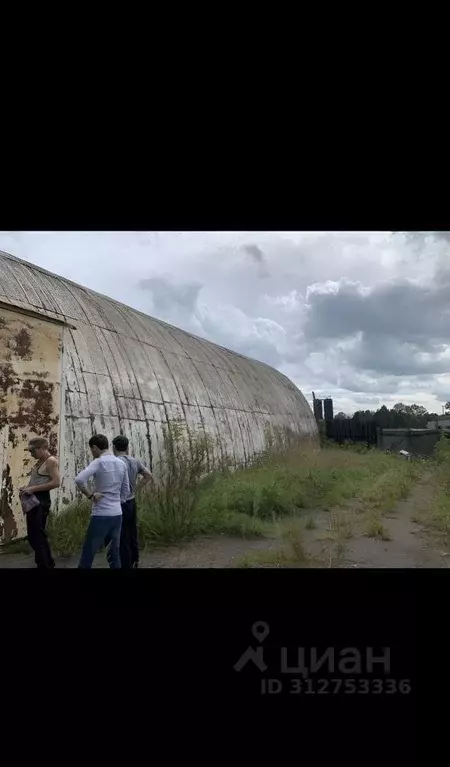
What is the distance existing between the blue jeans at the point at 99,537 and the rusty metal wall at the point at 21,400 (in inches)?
45.8

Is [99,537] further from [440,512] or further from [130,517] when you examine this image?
[440,512]

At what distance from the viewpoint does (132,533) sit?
14.1 ft

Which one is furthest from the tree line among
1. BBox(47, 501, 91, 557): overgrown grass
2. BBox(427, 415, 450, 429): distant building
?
BBox(47, 501, 91, 557): overgrown grass

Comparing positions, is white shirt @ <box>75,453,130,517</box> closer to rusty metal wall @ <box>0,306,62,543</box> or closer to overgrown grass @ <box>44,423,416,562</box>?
rusty metal wall @ <box>0,306,62,543</box>

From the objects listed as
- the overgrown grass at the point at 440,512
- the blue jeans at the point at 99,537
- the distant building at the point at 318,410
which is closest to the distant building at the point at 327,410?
the distant building at the point at 318,410

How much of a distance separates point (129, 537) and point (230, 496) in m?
2.40

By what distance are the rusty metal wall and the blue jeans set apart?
1.16 m

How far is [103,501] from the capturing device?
11.7 ft

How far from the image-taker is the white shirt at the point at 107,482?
3514 mm
